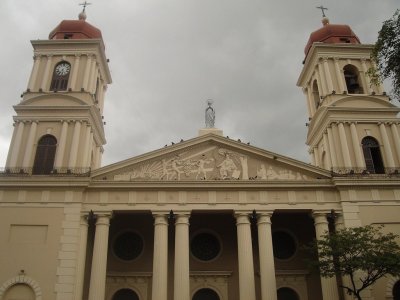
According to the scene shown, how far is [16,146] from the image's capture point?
2639 centimetres

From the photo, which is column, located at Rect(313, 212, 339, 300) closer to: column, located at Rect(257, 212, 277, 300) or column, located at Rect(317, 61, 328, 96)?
column, located at Rect(257, 212, 277, 300)

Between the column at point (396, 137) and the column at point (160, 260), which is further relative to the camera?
the column at point (396, 137)

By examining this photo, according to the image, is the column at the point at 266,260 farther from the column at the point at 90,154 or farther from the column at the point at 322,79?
the column at the point at 90,154

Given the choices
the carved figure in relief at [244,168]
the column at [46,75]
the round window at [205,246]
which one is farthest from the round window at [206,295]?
the column at [46,75]

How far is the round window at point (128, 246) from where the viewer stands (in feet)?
85.1

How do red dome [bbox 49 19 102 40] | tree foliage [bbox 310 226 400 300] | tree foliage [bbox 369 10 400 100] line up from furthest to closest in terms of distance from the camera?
1. red dome [bbox 49 19 102 40]
2. tree foliage [bbox 310 226 400 300]
3. tree foliage [bbox 369 10 400 100]

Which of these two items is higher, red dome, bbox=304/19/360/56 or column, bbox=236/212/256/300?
red dome, bbox=304/19/360/56

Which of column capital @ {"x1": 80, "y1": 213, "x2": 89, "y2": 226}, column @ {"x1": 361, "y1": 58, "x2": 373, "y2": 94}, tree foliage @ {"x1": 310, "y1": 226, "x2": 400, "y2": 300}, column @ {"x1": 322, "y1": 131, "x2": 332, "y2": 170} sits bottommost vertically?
tree foliage @ {"x1": 310, "y1": 226, "x2": 400, "y2": 300}

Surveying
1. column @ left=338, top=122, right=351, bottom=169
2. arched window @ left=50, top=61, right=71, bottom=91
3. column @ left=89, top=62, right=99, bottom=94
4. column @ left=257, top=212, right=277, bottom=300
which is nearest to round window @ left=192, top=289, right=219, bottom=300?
column @ left=257, top=212, right=277, bottom=300

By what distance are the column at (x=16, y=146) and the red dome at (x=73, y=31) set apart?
298 inches

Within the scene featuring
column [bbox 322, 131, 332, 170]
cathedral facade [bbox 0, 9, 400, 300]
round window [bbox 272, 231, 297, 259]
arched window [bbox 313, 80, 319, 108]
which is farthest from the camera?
arched window [bbox 313, 80, 319, 108]

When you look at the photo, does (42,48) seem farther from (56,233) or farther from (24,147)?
(56,233)

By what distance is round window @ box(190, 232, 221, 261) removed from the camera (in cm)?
2609

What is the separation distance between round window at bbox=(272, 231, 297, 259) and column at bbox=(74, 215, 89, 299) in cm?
1130
